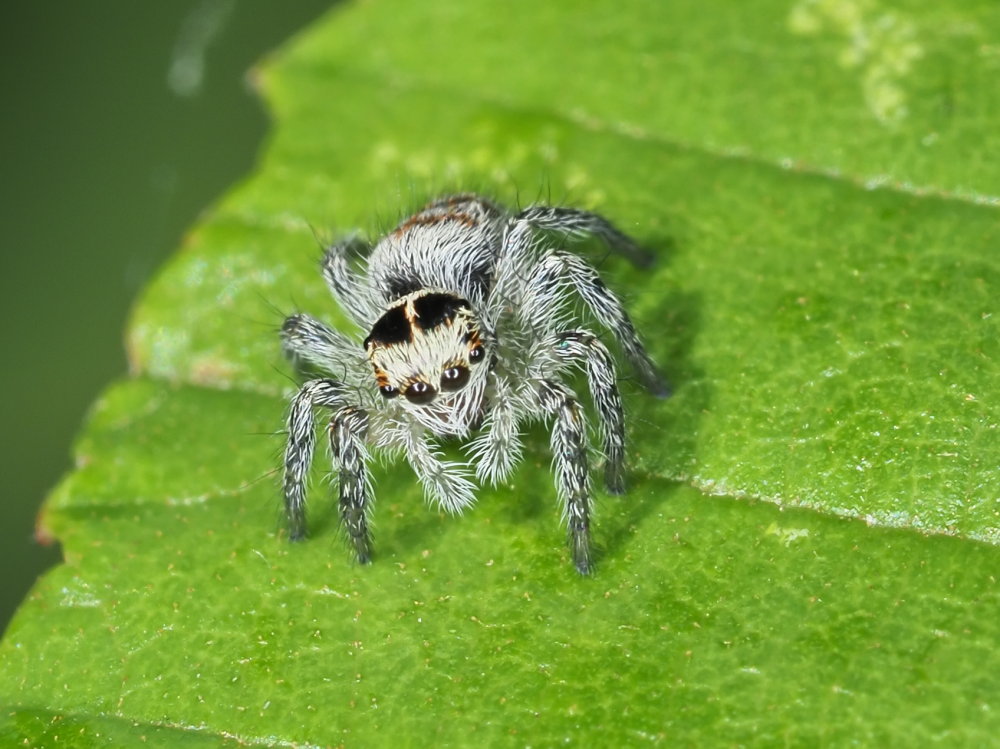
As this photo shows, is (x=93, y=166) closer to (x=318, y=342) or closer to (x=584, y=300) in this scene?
(x=318, y=342)

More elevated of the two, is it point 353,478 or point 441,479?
point 353,478

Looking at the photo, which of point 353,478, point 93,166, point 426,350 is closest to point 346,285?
point 426,350

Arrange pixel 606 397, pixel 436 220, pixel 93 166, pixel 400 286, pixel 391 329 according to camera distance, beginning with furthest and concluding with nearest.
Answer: pixel 93 166
pixel 436 220
pixel 400 286
pixel 391 329
pixel 606 397

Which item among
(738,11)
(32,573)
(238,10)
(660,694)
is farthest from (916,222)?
(238,10)

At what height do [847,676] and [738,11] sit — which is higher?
[738,11]

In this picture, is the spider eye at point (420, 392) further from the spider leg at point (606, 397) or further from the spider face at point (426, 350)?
the spider leg at point (606, 397)

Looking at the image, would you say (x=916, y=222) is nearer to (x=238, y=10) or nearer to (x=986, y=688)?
(x=986, y=688)
